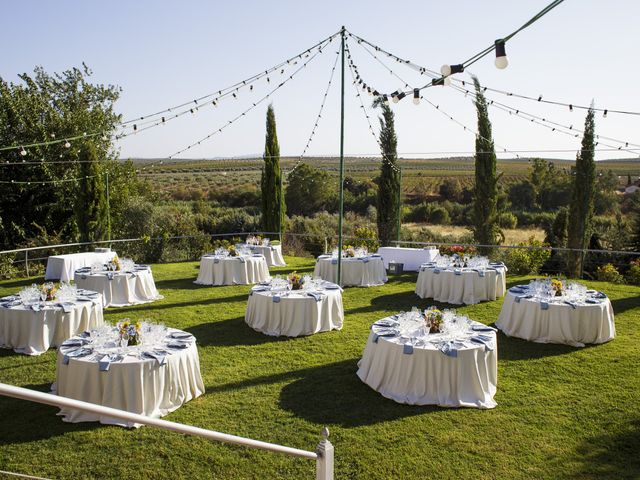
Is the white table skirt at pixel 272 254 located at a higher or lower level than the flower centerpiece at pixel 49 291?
lower

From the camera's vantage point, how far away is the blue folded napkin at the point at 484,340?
611cm

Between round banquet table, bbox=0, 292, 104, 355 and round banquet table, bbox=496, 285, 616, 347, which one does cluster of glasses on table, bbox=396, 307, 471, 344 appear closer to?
round banquet table, bbox=496, 285, 616, 347

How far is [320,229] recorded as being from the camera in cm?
2355

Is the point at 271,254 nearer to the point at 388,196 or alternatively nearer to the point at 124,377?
the point at 388,196

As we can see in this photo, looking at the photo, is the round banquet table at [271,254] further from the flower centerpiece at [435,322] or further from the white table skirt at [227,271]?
the flower centerpiece at [435,322]

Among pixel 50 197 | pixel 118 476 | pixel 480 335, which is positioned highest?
pixel 50 197

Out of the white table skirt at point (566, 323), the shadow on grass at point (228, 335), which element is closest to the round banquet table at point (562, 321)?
the white table skirt at point (566, 323)

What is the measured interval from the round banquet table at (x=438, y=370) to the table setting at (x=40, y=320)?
4632 mm

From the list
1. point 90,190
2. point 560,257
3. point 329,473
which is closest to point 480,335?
point 329,473

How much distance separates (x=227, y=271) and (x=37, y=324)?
220 inches

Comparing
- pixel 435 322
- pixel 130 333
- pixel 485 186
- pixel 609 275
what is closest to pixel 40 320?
pixel 130 333

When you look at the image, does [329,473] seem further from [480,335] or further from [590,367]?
[590,367]

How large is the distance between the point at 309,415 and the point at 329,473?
289cm

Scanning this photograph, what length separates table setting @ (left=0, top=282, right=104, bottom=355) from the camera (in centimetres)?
786
